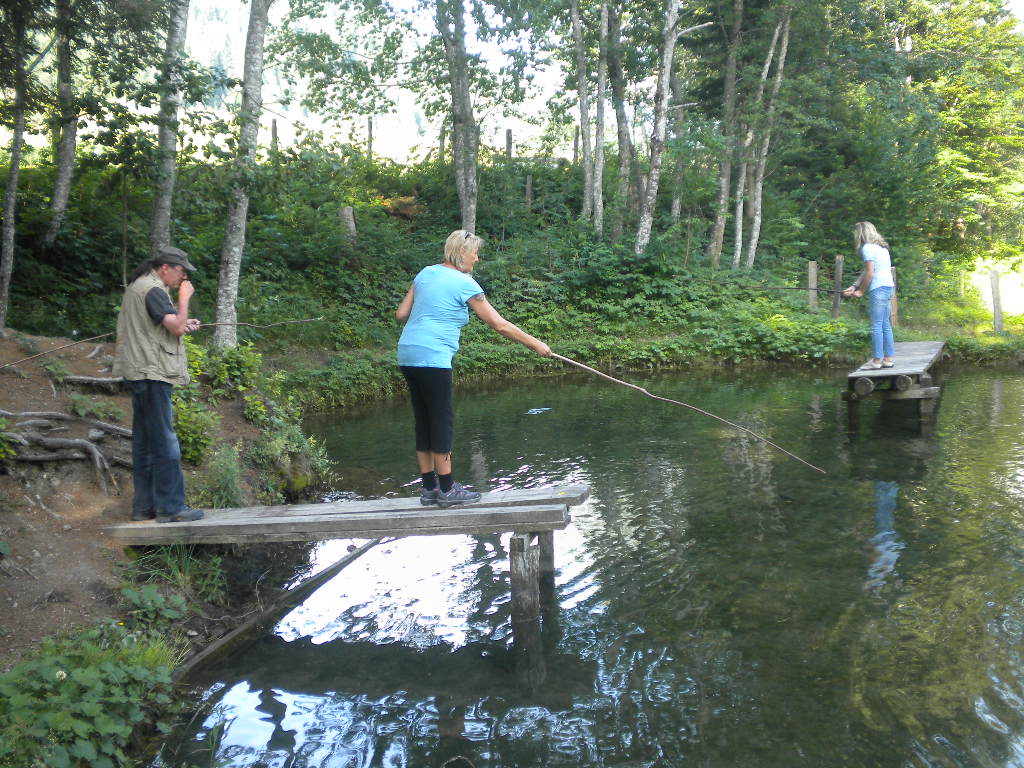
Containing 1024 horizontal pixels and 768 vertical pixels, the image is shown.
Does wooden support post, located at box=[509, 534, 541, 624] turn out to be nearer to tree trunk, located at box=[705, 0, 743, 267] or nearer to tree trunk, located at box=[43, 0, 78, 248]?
tree trunk, located at box=[43, 0, 78, 248]

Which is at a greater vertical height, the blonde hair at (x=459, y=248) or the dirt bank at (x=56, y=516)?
the blonde hair at (x=459, y=248)

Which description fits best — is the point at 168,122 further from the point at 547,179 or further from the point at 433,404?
the point at 547,179

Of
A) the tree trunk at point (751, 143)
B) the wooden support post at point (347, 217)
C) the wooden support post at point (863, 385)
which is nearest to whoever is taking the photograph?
the wooden support post at point (863, 385)

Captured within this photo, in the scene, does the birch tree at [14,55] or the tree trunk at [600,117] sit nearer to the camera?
the birch tree at [14,55]

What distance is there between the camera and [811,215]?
28.2 m

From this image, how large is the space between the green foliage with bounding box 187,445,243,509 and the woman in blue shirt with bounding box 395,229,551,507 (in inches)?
96.1

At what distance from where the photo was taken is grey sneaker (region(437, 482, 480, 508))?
5449 mm

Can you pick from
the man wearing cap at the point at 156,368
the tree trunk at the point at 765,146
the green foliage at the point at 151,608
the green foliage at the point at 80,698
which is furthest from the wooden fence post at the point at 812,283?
the green foliage at the point at 80,698

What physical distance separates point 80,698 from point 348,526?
6.37 ft

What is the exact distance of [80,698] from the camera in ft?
12.4

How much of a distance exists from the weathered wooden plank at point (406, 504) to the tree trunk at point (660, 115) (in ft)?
55.8

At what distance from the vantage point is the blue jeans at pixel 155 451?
5402mm

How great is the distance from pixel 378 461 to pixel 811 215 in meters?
23.1

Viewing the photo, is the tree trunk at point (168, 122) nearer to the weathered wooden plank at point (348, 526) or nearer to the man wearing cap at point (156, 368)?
the man wearing cap at point (156, 368)
